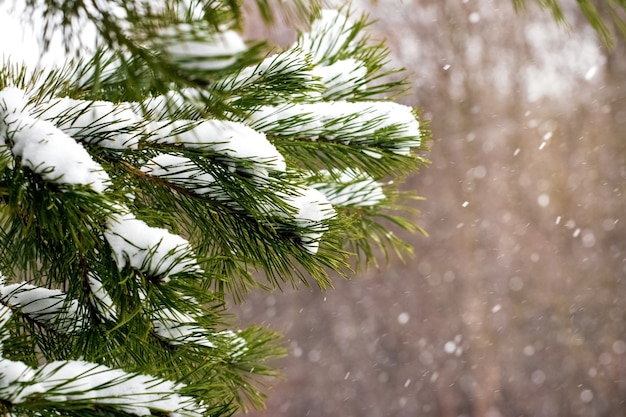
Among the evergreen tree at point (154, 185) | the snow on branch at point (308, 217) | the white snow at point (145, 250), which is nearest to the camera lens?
the evergreen tree at point (154, 185)

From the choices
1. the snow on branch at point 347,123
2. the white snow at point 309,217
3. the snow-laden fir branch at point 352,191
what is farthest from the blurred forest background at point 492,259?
the white snow at point 309,217

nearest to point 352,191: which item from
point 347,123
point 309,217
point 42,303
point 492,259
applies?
point 347,123

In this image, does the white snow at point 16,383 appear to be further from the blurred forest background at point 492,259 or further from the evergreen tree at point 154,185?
the blurred forest background at point 492,259

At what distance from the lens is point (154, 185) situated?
62cm

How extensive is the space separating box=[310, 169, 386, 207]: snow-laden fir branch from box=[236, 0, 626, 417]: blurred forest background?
340 cm

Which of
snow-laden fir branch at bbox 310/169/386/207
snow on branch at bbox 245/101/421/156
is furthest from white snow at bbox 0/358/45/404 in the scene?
snow-laden fir branch at bbox 310/169/386/207

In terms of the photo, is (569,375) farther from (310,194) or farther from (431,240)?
(310,194)

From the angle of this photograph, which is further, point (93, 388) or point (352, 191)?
point (352, 191)

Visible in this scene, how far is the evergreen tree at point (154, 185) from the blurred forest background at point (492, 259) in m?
3.68

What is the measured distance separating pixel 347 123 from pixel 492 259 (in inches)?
160

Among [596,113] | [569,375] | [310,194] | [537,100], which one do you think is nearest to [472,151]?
[537,100]

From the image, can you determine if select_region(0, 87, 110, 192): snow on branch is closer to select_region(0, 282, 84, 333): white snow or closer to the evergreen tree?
the evergreen tree

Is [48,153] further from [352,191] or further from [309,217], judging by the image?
[352,191]

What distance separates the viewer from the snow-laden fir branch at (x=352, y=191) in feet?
3.12
